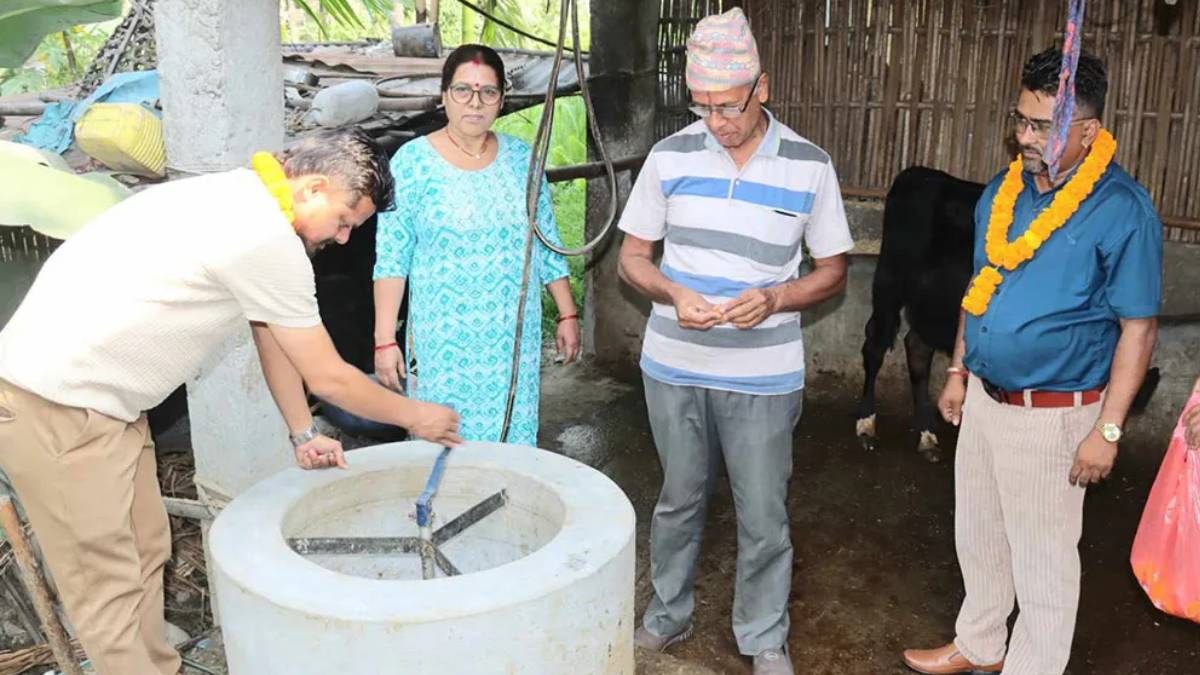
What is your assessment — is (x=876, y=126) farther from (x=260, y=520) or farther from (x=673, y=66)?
(x=260, y=520)

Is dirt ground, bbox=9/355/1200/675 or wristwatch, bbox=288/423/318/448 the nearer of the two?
wristwatch, bbox=288/423/318/448

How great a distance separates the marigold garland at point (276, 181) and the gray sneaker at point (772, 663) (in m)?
1.91

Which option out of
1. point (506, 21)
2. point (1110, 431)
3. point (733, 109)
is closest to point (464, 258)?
point (733, 109)

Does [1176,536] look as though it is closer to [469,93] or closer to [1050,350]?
[1050,350]

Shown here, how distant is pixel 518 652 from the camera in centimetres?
193

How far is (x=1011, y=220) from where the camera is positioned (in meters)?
2.88

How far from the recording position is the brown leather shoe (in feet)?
10.8

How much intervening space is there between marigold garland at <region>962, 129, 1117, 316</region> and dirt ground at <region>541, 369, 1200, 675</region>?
1294 millimetres

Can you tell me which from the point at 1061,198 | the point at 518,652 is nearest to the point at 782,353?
the point at 1061,198

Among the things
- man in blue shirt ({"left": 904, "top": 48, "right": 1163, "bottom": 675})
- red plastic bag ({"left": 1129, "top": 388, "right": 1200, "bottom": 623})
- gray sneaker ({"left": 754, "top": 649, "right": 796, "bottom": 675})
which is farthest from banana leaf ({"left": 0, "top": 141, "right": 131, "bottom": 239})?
red plastic bag ({"left": 1129, "top": 388, "right": 1200, "bottom": 623})

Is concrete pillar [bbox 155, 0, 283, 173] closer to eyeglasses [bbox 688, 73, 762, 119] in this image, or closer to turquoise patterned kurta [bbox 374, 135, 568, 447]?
turquoise patterned kurta [bbox 374, 135, 568, 447]

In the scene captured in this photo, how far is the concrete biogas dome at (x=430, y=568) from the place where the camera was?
6.10 feet

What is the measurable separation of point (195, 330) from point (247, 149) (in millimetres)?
930

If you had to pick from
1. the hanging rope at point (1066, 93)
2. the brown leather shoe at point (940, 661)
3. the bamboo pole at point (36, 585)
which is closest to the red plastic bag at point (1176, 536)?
the hanging rope at point (1066, 93)
